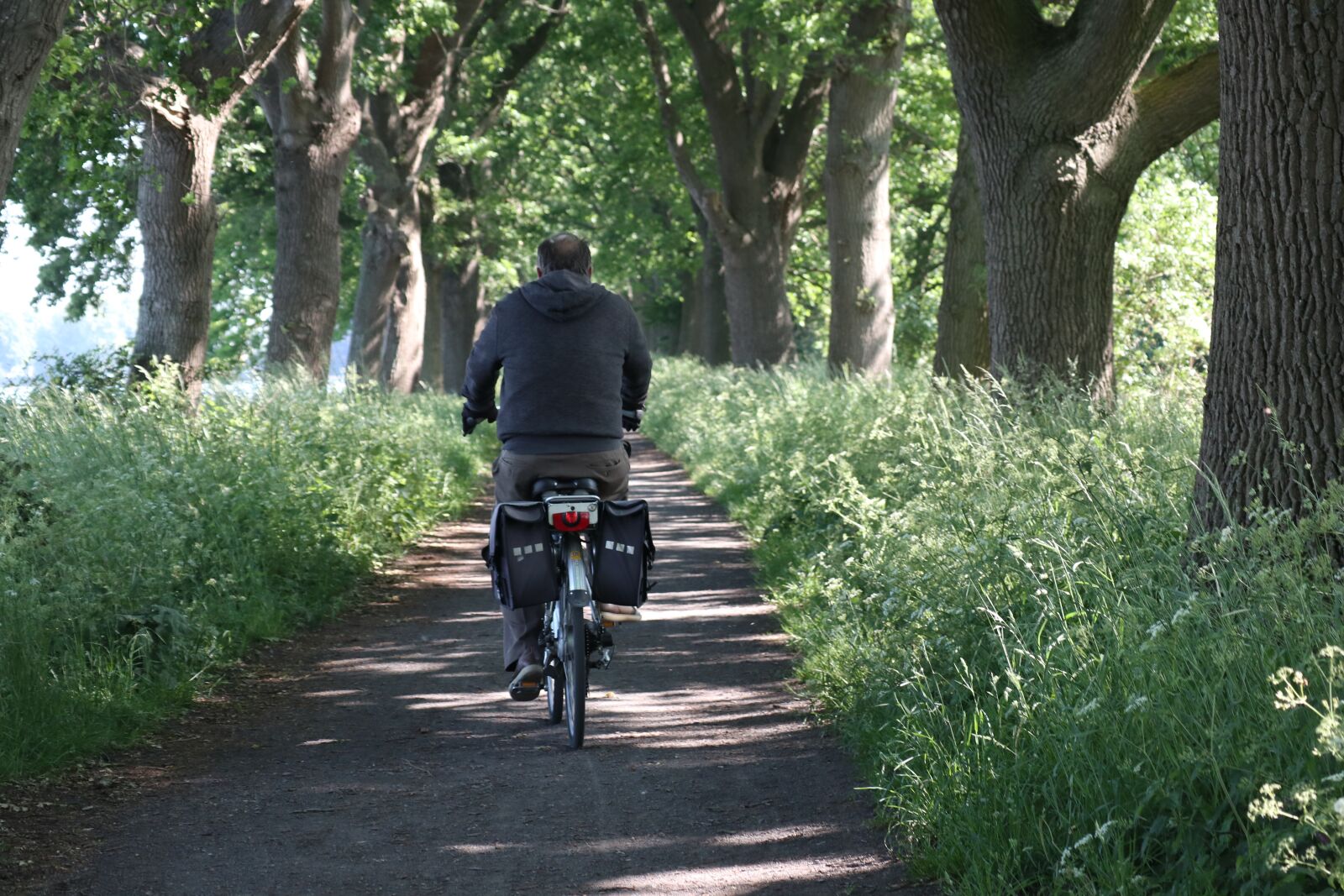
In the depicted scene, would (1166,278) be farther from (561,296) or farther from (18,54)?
(18,54)

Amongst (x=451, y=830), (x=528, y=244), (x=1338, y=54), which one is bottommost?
(x=451, y=830)

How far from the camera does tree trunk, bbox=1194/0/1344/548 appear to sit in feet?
17.4

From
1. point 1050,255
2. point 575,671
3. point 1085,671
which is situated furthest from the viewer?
point 1050,255

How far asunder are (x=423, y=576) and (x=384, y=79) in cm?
1213

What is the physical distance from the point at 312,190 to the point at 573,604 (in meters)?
11.7

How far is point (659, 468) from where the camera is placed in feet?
81.1

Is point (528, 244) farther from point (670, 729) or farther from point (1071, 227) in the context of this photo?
point (670, 729)

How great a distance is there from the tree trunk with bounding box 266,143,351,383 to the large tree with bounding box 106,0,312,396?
10.9 feet

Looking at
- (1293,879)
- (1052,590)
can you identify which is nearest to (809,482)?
(1052,590)

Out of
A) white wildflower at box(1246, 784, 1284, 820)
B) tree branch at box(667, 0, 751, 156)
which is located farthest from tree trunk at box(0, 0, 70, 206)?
tree branch at box(667, 0, 751, 156)

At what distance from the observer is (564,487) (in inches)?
267

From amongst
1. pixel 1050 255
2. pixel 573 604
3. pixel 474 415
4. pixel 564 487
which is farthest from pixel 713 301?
pixel 573 604

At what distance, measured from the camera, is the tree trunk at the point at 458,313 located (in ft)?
108

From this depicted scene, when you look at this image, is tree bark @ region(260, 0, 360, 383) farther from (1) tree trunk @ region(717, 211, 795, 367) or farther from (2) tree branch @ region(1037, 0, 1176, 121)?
(1) tree trunk @ region(717, 211, 795, 367)
